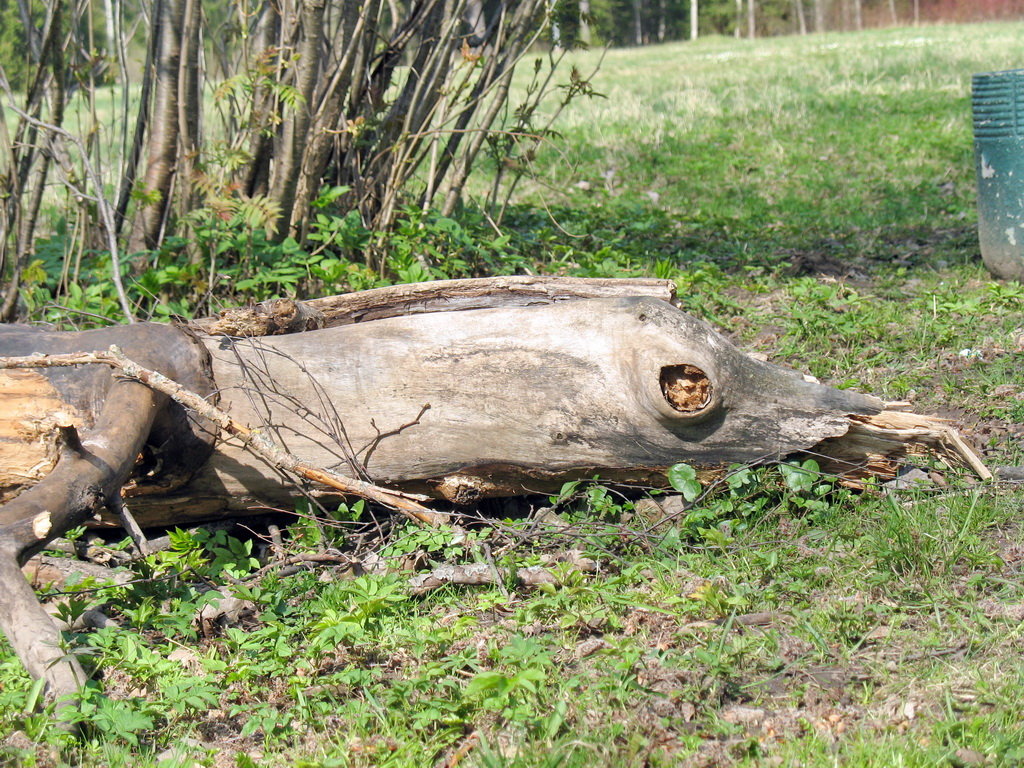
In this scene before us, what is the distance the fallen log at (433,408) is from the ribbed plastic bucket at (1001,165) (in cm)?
287

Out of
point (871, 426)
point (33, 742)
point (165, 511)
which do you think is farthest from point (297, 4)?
point (33, 742)

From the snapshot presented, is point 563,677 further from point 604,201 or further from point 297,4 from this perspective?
point 604,201

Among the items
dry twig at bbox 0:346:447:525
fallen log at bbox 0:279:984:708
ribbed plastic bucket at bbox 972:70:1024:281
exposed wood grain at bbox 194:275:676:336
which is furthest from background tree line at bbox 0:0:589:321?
ribbed plastic bucket at bbox 972:70:1024:281

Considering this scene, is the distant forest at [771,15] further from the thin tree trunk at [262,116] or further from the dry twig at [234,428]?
the dry twig at [234,428]

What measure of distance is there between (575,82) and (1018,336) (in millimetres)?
2893

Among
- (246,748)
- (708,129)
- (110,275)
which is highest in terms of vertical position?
Result: (708,129)

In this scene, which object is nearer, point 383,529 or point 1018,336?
point 383,529

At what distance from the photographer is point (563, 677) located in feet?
8.20

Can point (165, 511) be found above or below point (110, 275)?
below

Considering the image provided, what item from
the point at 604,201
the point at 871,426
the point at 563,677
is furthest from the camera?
the point at 604,201

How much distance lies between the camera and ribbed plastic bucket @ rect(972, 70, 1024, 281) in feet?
18.4

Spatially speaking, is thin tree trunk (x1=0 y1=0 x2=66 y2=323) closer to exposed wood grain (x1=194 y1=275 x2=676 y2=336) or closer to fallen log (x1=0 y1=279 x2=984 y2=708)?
fallen log (x1=0 y1=279 x2=984 y2=708)

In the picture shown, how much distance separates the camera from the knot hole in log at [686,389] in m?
3.21

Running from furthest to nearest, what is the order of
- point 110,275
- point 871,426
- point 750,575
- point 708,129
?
point 708,129, point 110,275, point 871,426, point 750,575
